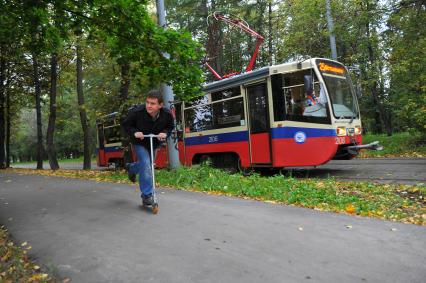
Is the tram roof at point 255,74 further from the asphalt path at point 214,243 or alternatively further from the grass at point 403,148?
the grass at point 403,148

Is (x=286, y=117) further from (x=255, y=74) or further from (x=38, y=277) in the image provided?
(x=38, y=277)

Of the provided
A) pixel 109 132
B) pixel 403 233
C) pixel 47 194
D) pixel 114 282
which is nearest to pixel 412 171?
pixel 403 233

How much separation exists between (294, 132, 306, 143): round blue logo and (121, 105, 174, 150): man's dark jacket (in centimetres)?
568

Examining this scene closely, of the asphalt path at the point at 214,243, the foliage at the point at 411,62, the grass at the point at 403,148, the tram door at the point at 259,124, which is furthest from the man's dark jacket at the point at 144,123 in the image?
the grass at the point at 403,148

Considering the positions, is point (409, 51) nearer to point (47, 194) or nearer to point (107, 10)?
point (107, 10)

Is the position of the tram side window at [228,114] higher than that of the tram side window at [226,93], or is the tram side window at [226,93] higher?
the tram side window at [226,93]

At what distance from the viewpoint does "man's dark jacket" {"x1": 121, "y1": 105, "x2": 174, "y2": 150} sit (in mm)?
6129

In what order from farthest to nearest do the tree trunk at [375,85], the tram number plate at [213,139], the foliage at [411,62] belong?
the tree trunk at [375,85]
the foliage at [411,62]
the tram number plate at [213,139]

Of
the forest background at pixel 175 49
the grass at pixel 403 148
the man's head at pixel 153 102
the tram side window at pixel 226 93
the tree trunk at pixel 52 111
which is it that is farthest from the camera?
the tree trunk at pixel 52 111

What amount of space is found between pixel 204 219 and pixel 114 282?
219 cm

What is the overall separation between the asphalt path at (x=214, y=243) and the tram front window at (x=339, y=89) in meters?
5.71

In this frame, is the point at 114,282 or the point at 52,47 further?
the point at 52,47

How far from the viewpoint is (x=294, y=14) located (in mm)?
30312

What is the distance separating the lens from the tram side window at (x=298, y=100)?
11.2 metres
